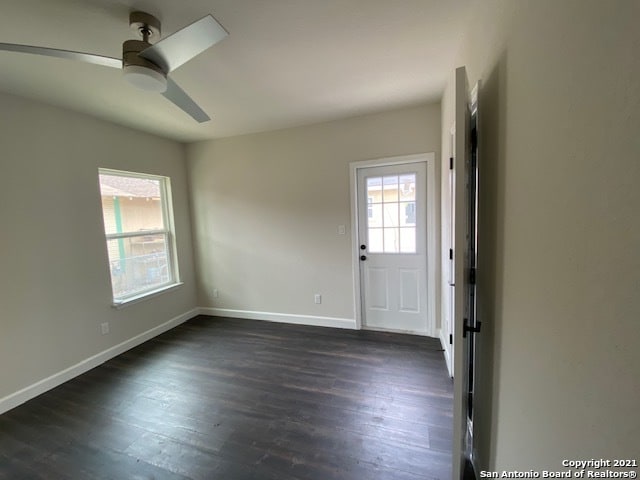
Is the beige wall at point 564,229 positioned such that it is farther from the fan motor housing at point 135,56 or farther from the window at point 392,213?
the window at point 392,213

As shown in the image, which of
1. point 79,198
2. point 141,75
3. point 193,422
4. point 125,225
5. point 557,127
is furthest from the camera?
point 125,225

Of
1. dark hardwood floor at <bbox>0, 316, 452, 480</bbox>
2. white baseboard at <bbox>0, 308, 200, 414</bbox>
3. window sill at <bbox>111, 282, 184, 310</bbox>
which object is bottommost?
dark hardwood floor at <bbox>0, 316, 452, 480</bbox>

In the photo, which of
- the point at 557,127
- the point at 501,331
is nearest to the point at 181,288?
the point at 501,331

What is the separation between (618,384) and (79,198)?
3.73m

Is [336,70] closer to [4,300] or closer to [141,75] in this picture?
[141,75]

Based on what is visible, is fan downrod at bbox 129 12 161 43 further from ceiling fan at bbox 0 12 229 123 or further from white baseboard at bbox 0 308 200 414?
white baseboard at bbox 0 308 200 414

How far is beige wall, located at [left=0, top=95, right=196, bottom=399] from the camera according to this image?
2.23 m

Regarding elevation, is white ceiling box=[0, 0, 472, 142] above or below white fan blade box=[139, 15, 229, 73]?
above

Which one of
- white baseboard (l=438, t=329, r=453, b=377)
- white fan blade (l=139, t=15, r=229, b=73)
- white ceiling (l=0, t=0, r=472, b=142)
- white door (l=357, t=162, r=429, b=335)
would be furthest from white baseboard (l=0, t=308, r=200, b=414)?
white baseboard (l=438, t=329, r=453, b=377)

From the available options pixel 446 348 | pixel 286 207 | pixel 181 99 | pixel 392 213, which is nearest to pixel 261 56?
pixel 181 99

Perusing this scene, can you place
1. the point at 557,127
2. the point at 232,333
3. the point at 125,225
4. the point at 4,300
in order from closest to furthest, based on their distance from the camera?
the point at 557,127 → the point at 4,300 → the point at 125,225 → the point at 232,333

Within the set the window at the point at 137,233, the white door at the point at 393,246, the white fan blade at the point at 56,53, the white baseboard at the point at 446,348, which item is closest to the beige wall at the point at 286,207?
the white door at the point at 393,246

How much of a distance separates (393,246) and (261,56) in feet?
7.54

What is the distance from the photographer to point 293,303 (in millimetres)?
3693
